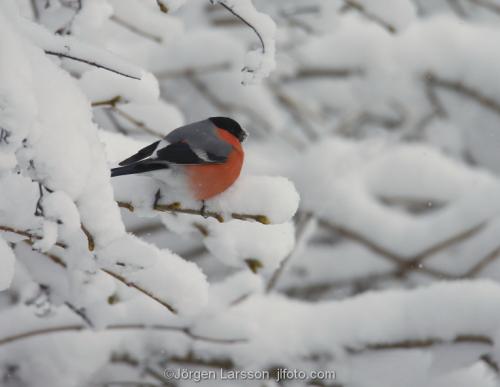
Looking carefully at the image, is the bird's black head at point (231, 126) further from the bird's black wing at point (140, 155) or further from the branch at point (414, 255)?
the branch at point (414, 255)

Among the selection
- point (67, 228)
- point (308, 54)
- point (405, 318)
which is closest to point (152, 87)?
point (67, 228)

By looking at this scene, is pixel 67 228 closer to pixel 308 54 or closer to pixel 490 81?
pixel 490 81

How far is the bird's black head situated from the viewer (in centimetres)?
280

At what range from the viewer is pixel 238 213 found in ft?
5.82

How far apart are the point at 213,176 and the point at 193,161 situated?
0.16 m

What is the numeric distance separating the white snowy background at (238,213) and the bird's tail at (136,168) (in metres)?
0.03

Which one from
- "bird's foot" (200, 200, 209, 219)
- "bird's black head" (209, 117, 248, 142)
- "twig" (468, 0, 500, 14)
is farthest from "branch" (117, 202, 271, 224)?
"twig" (468, 0, 500, 14)

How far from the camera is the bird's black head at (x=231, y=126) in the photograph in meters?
2.80

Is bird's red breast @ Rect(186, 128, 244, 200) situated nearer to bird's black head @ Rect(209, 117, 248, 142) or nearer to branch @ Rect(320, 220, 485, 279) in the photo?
bird's black head @ Rect(209, 117, 248, 142)

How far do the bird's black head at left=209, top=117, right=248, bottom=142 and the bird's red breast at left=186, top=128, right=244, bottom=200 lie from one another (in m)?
0.32

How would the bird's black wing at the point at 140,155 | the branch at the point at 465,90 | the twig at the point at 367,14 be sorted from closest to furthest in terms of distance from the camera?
1. the bird's black wing at the point at 140,155
2. the twig at the point at 367,14
3. the branch at the point at 465,90

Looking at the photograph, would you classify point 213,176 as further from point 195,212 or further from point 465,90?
point 465,90

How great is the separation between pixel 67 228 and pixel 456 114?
13.4ft

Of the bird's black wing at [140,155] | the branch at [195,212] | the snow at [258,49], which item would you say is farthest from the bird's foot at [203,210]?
the snow at [258,49]
